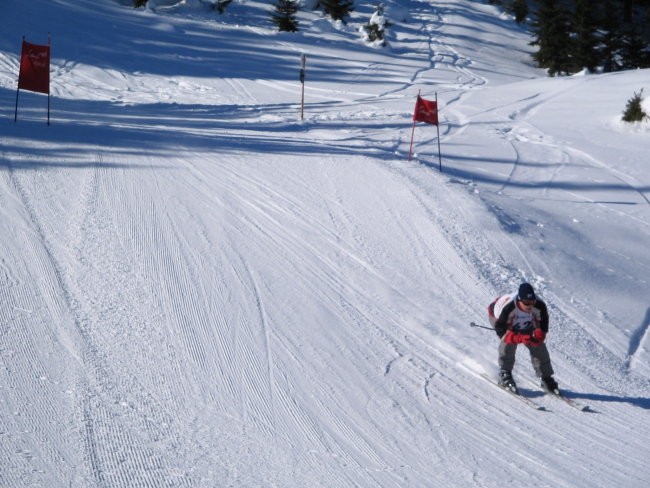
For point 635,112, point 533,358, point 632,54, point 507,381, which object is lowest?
point 507,381

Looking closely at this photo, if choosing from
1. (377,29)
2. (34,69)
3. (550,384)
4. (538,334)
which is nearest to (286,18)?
(377,29)

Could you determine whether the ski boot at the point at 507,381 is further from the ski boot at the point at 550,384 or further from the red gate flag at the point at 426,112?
the red gate flag at the point at 426,112

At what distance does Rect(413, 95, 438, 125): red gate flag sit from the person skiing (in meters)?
7.04

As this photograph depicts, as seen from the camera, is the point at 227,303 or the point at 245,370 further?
the point at 227,303

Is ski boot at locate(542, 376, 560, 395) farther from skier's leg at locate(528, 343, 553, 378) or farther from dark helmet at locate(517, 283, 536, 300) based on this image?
dark helmet at locate(517, 283, 536, 300)

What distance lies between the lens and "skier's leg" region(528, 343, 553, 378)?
7.55 m

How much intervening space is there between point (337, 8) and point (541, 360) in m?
28.4

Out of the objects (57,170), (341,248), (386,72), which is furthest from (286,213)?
(386,72)

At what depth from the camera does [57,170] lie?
12.6 m

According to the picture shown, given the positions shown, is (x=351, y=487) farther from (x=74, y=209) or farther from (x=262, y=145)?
(x=262, y=145)

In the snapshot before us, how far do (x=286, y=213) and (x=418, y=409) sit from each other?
537cm

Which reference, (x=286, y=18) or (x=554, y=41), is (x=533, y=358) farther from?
(x=554, y=41)

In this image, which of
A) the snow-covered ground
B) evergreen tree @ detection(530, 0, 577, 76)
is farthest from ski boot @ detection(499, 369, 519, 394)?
evergreen tree @ detection(530, 0, 577, 76)

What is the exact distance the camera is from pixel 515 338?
7.50 meters
